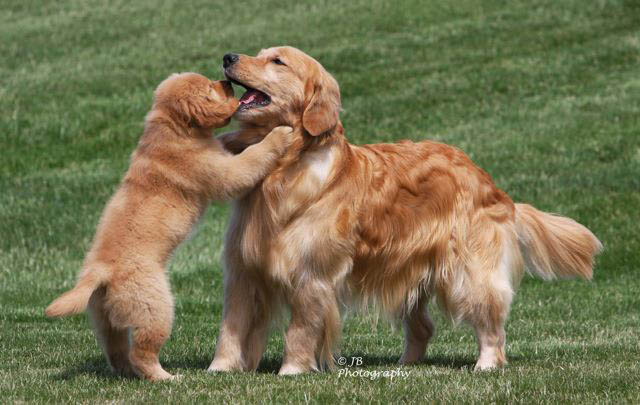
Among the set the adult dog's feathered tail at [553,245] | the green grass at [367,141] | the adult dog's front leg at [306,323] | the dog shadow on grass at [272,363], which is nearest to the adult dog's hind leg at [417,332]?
the dog shadow on grass at [272,363]

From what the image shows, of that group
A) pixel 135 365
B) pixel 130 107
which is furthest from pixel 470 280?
pixel 130 107

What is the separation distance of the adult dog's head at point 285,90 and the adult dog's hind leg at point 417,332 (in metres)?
1.60

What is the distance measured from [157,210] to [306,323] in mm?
1142

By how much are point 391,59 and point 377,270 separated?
13985 mm

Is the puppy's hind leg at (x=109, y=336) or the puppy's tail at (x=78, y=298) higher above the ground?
the puppy's tail at (x=78, y=298)

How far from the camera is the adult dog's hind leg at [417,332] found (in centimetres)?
730

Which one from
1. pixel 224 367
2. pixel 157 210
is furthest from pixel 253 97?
pixel 224 367

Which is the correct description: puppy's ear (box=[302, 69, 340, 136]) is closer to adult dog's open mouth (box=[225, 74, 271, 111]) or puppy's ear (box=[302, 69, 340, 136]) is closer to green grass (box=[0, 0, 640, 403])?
adult dog's open mouth (box=[225, 74, 271, 111])

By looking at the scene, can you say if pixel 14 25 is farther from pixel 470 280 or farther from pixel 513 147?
pixel 470 280

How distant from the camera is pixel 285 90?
6391 mm

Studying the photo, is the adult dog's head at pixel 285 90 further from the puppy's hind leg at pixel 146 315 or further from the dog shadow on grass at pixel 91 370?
the dog shadow on grass at pixel 91 370

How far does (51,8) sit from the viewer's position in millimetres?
24516

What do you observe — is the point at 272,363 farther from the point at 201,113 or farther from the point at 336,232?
the point at 201,113

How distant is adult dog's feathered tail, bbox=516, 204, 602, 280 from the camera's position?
7316mm
